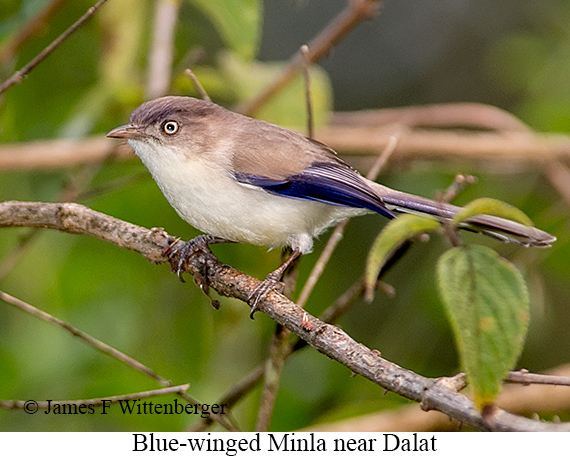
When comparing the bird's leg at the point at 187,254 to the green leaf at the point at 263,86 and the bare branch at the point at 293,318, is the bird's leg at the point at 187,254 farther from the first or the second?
the green leaf at the point at 263,86

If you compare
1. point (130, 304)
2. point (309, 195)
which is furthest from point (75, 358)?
point (309, 195)

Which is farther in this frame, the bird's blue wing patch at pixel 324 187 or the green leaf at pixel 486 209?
the bird's blue wing patch at pixel 324 187

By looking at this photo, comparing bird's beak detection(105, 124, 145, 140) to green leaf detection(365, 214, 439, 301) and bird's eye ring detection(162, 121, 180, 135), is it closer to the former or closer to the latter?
bird's eye ring detection(162, 121, 180, 135)

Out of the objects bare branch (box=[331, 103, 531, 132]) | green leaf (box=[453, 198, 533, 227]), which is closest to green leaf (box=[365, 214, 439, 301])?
green leaf (box=[453, 198, 533, 227])

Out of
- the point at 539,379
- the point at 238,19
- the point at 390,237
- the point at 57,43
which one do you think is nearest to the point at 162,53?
the point at 238,19

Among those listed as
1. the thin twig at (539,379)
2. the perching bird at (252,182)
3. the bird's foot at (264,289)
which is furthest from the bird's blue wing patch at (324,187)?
the thin twig at (539,379)

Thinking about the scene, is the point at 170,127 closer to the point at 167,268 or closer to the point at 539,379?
the point at 167,268
